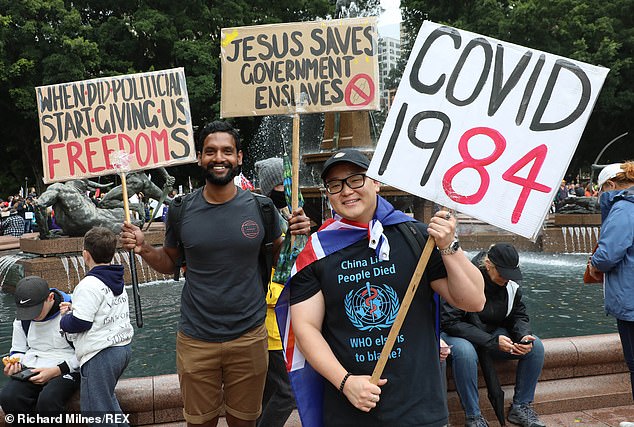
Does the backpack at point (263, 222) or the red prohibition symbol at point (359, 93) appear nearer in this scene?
the backpack at point (263, 222)

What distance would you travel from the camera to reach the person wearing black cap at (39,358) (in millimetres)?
3416

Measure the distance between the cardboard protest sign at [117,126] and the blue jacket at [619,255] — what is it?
2.99 metres

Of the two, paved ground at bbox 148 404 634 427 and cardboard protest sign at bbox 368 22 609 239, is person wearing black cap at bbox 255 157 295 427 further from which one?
cardboard protest sign at bbox 368 22 609 239

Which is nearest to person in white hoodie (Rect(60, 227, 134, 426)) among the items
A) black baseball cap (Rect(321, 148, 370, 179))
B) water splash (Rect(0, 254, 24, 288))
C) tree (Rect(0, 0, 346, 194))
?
black baseball cap (Rect(321, 148, 370, 179))

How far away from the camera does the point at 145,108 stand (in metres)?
4.42

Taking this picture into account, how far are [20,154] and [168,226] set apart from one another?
1216 inches

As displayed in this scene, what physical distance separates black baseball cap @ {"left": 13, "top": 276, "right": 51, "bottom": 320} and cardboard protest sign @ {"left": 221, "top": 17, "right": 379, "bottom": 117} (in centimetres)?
191

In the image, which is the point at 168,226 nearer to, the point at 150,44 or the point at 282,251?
the point at 282,251

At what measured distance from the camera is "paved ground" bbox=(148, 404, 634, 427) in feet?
13.2

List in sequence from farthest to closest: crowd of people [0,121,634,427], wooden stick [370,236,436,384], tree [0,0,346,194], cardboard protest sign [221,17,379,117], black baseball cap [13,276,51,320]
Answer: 1. tree [0,0,346,194]
2. cardboard protest sign [221,17,379,117]
3. black baseball cap [13,276,51,320]
4. crowd of people [0,121,634,427]
5. wooden stick [370,236,436,384]

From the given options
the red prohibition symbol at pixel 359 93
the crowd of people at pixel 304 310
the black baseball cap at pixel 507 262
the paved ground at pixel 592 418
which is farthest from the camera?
the red prohibition symbol at pixel 359 93

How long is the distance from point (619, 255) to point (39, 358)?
379 cm

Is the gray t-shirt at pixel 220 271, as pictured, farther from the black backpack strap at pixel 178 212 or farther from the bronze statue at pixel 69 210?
the bronze statue at pixel 69 210

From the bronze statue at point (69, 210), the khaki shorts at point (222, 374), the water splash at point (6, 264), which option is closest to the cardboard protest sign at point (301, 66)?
the khaki shorts at point (222, 374)
